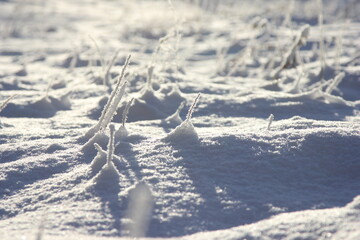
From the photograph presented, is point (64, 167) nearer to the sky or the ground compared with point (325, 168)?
nearer to the ground

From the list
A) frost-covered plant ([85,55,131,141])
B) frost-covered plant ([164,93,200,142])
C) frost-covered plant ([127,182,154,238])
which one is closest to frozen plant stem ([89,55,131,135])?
frost-covered plant ([85,55,131,141])

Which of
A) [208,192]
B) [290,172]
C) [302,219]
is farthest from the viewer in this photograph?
[290,172]

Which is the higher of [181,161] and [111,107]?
[111,107]

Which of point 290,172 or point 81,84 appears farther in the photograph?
point 81,84

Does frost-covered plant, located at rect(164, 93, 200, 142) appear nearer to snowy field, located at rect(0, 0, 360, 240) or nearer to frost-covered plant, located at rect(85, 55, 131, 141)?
snowy field, located at rect(0, 0, 360, 240)

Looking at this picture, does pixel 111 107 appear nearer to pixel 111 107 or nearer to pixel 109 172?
pixel 111 107

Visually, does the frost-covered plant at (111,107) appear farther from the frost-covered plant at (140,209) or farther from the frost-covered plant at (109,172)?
the frost-covered plant at (140,209)

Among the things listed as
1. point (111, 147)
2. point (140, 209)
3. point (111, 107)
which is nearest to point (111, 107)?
point (111, 107)

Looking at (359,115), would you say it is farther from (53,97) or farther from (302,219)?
(53,97)

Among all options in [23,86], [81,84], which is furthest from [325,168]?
[23,86]
